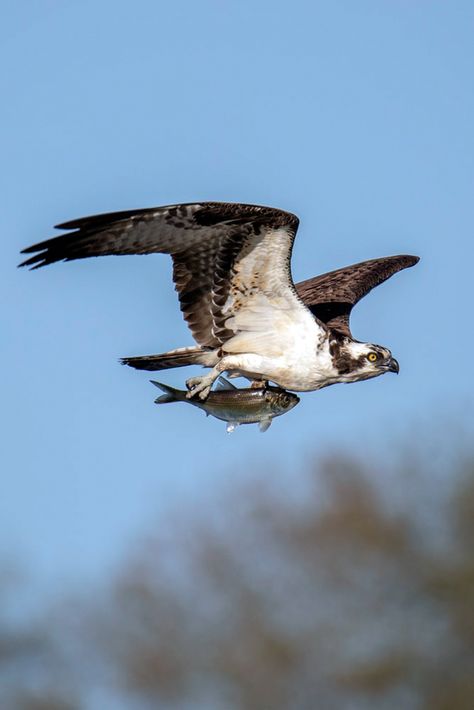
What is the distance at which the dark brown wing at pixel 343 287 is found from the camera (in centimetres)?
1705

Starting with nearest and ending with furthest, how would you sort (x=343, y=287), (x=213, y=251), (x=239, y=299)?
(x=213, y=251) < (x=239, y=299) < (x=343, y=287)

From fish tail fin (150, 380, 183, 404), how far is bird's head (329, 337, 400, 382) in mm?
1427

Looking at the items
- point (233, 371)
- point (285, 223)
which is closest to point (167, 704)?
point (233, 371)

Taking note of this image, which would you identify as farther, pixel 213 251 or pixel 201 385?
pixel 201 385

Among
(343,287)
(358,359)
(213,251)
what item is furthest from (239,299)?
(343,287)

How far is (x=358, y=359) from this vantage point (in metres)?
15.5

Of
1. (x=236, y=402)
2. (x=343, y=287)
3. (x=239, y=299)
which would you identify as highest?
(x=343, y=287)

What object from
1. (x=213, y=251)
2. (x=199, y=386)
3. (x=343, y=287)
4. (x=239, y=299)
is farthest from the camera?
(x=343, y=287)

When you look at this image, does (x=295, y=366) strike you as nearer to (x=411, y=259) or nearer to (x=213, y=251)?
(x=213, y=251)

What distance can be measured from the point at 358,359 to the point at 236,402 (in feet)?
3.94

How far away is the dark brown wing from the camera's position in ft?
55.9

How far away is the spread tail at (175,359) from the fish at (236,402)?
386mm

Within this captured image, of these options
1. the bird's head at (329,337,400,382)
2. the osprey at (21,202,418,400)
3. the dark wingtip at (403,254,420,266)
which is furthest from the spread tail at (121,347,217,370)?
the dark wingtip at (403,254,420,266)

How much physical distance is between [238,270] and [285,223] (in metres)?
0.85
